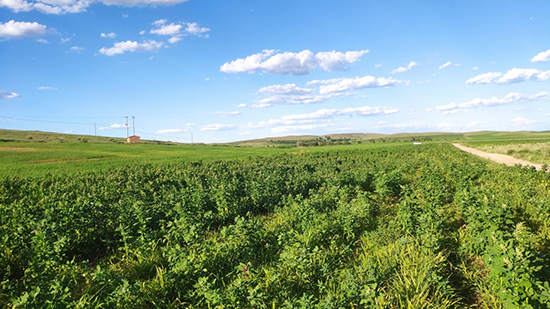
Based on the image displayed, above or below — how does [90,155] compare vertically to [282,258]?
above

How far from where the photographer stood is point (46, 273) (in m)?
6.14

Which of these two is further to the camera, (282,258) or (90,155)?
(90,155)

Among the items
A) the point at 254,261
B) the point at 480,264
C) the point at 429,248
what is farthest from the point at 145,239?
the point at 480,264

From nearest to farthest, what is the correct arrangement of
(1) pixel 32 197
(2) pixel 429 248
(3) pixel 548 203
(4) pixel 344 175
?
1. (2) pixel 429 248
2. (3) pixel 548 203
3. (1) pixel 32 197
4. (4) pixel 344 175

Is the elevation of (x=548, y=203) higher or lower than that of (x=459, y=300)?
higher

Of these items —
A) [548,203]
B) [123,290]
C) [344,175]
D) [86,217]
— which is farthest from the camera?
[344,175]

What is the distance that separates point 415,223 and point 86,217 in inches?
384

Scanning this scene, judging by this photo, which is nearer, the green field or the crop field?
the crop field

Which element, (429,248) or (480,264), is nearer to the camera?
(429,248)

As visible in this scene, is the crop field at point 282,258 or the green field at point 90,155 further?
the green field at point 90,155

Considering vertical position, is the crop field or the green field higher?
the green field

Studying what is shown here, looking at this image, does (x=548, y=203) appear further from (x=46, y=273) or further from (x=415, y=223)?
(x=46, y=273)

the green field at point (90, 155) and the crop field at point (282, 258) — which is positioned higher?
the green field at point (90, 155)


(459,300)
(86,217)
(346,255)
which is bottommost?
(459,300)
